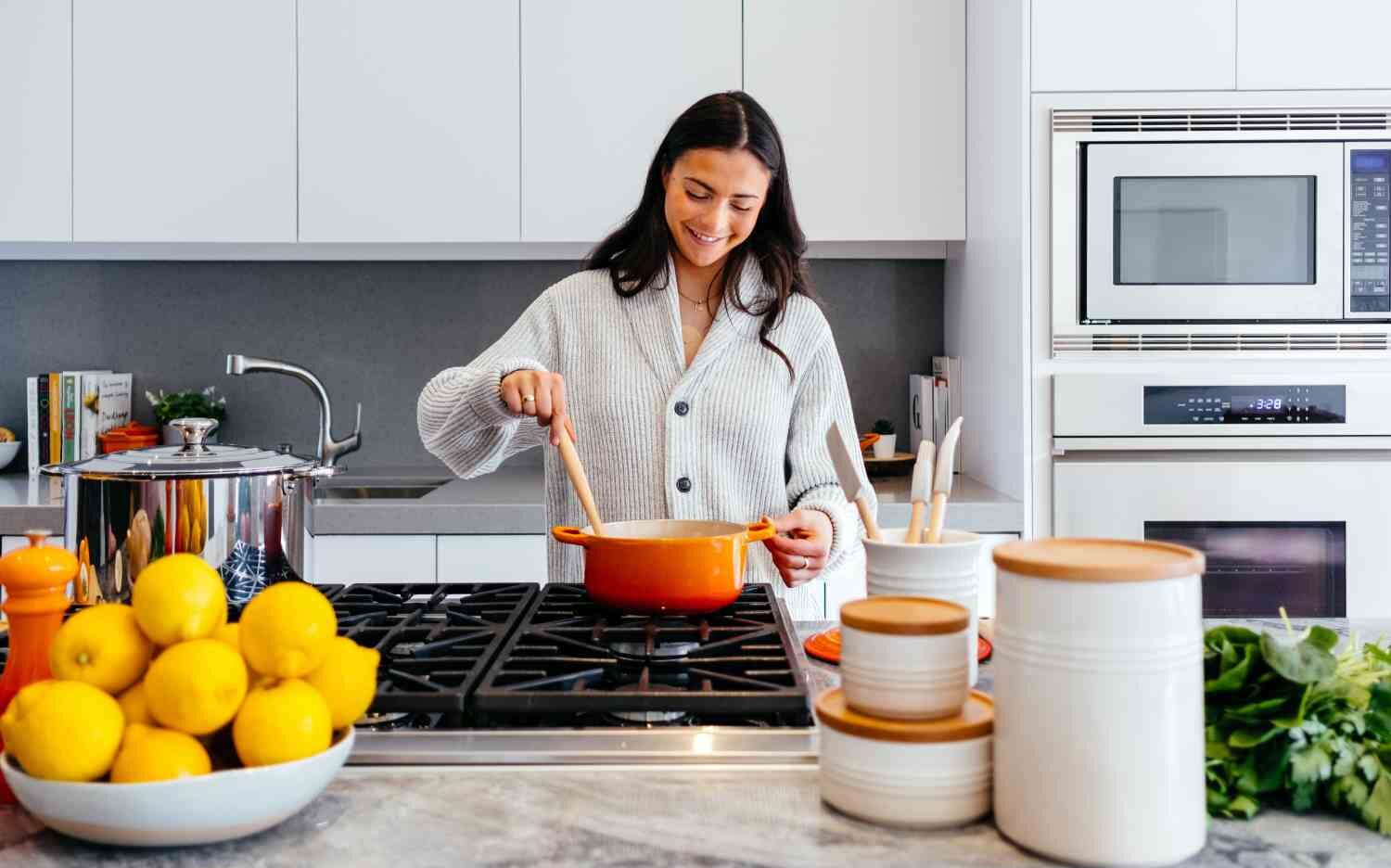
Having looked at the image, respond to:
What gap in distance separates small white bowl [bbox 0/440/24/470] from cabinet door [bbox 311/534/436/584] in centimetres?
113

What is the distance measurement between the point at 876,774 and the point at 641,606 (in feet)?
1.44

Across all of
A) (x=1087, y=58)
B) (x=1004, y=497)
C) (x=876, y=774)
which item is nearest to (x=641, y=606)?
(x=876, y=774)

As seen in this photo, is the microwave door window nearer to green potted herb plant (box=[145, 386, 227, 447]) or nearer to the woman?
the woman

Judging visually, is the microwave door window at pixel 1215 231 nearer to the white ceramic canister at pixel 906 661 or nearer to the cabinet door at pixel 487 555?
the cabinet door at pixel 487 555

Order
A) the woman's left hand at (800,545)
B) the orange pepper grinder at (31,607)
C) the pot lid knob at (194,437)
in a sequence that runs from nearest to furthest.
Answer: the orange pepper grinder at (31,607), the pot lid knob at (194,437), the woman's left hand at (800,545)

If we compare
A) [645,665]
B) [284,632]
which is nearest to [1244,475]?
[645,665]

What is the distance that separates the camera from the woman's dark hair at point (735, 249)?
1.70 metres

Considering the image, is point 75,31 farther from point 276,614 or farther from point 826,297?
point 276,614

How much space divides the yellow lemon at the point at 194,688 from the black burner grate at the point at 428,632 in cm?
20

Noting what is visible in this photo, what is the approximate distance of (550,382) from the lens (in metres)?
1.34

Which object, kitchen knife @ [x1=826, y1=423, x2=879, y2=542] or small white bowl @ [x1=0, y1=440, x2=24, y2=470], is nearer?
kitchen knife @ [x1=826, y1=423, x2=879, y2=542]

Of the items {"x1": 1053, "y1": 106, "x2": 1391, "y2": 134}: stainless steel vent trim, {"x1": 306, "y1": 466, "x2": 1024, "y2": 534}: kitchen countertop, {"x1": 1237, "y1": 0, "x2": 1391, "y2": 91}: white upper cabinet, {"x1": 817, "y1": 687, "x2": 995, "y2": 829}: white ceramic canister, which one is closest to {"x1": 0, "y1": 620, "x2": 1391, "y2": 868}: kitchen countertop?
{"x1": 817, "y1": 687, "x2": 995, "y2": 829}: white ceramic canister

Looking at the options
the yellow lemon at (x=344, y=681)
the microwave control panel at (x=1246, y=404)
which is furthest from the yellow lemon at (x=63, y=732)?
the microwave control panel at (x=1246, y=404)

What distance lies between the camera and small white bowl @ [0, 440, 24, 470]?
9.55 feet
